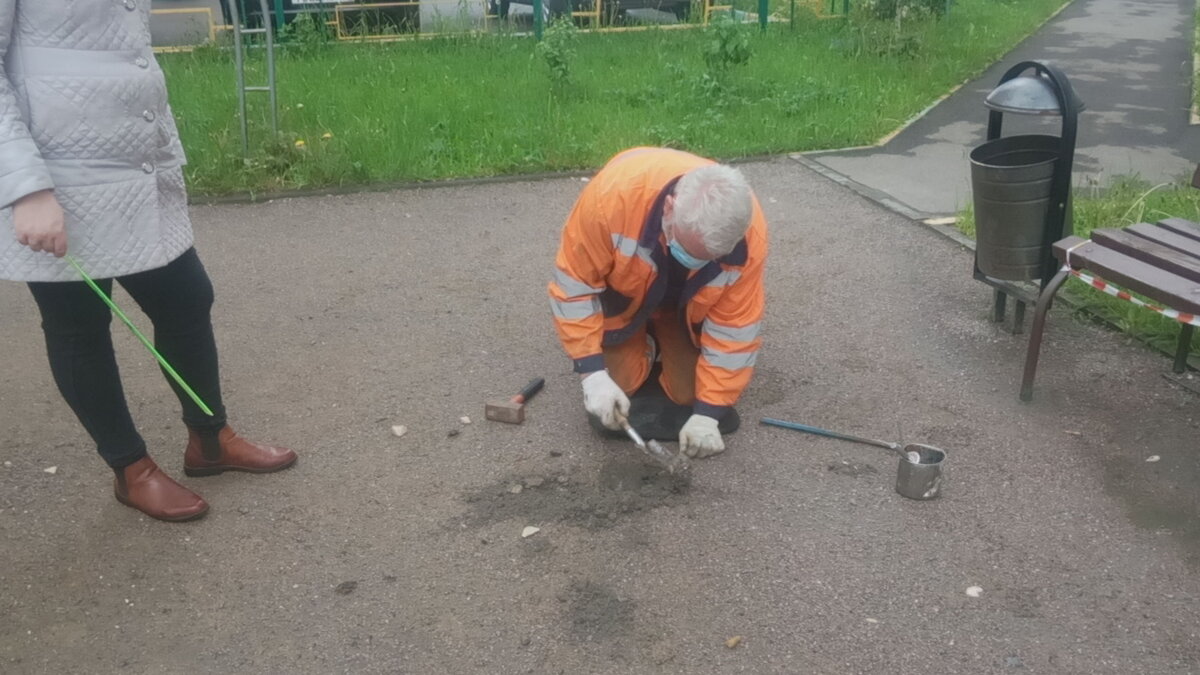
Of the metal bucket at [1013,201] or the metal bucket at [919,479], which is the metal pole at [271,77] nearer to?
the metal bucket at [1013,201]

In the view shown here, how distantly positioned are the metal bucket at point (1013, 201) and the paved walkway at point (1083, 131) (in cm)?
175

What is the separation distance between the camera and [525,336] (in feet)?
15.3

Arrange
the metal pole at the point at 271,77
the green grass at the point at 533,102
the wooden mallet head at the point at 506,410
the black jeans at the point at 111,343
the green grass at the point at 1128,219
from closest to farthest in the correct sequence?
the black jeans at the point at 111,343 < the wooden mallet head at the point at 506,410 < the green grass at the point at 1128,219 < the metal pole at the point at 271,77 < the green grass at the point at 533,102

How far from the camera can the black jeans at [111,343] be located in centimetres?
289

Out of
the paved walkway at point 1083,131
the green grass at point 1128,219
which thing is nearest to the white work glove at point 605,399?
the green grass at point 1128,219

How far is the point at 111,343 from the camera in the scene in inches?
121

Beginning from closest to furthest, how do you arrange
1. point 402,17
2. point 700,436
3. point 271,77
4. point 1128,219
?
point 700,436
point 1128,219
point 271,77
point 402,17

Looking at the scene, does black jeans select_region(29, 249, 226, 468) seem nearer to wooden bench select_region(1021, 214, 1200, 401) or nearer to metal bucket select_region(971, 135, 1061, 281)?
wooden bench select_region(1021, 214, 1200, 401)

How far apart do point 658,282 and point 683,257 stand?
0.26m

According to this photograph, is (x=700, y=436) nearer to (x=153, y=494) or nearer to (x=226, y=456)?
(x=226, y=456)

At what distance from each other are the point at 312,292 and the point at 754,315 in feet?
8.50

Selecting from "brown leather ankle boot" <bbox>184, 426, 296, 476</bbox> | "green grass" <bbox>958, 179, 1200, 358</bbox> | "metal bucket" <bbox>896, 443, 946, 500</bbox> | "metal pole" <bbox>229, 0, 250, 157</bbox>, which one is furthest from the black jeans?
"metal pole" <bbox>229, 0, 250, 157</bbox>

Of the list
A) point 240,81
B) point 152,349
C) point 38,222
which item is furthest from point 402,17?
point 38,222

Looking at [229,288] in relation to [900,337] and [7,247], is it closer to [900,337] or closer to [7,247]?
[7,247]
